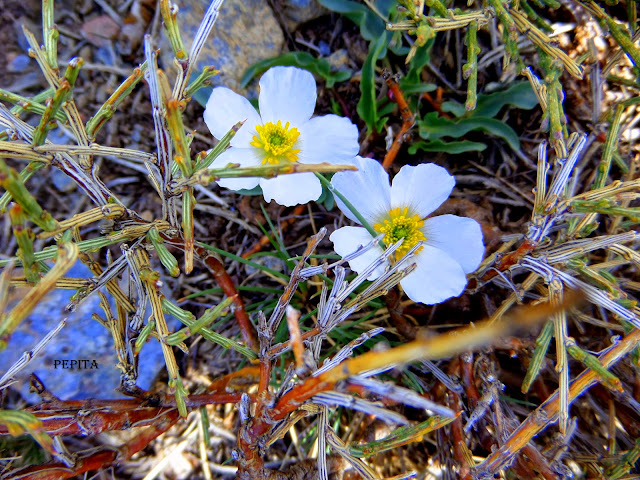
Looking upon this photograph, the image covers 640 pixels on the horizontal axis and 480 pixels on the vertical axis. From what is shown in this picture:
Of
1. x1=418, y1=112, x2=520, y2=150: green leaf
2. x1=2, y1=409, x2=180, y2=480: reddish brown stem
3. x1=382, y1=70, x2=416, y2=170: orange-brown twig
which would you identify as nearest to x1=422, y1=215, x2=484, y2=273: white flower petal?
x1=382, y1=70, x2=416, y2=170: orange-brown twig

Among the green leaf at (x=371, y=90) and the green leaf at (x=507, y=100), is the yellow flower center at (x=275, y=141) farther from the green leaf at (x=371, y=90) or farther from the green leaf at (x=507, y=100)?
the green leaf at (x=507, y=100)

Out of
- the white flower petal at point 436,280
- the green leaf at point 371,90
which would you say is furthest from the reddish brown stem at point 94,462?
the green leaf at point 371,90

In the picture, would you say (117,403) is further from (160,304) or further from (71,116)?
(71,116)

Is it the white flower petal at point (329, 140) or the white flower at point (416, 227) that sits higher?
the white flower petal at point (329, 140)

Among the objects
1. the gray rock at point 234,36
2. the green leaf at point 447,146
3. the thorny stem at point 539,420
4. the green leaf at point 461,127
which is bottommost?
the thorny stem at point 539,420

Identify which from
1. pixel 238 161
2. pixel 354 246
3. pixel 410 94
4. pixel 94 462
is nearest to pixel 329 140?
pixel 238 161
